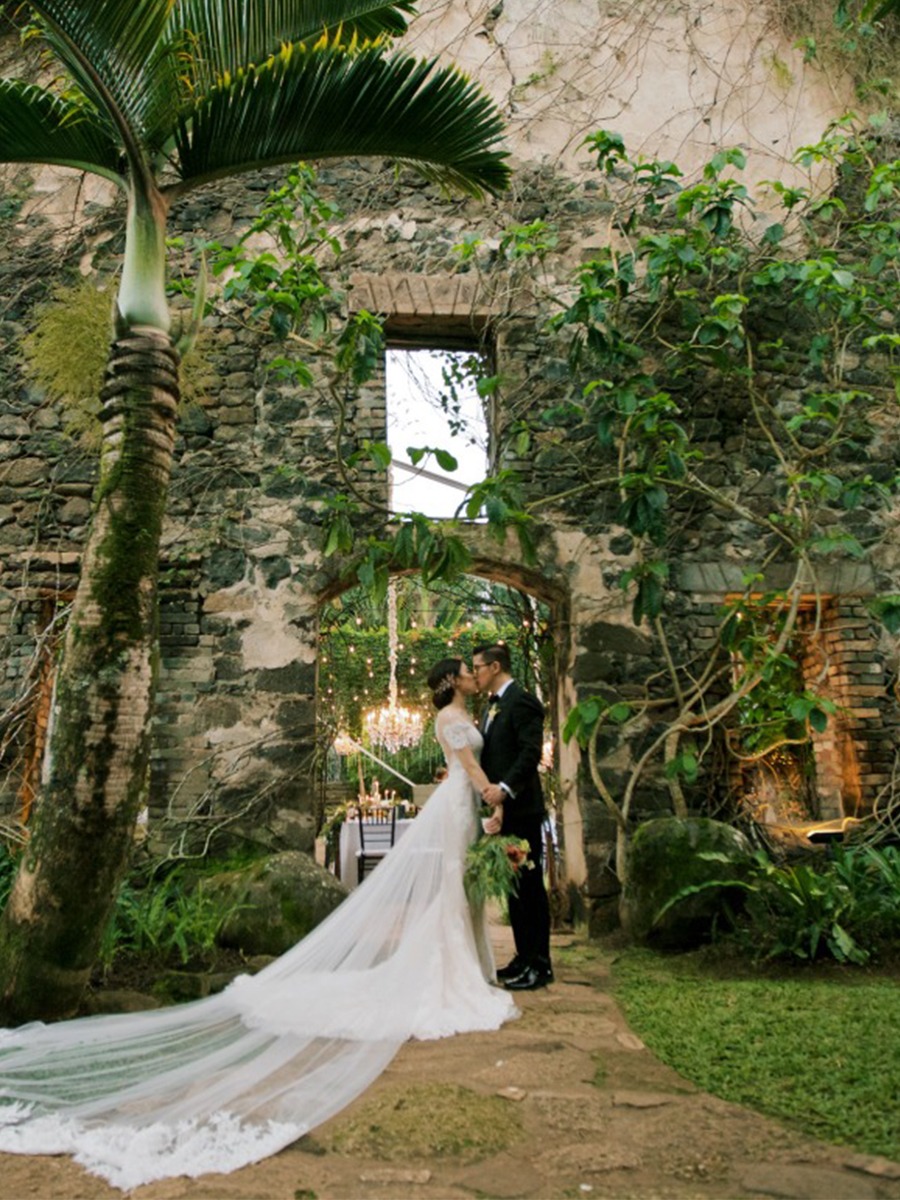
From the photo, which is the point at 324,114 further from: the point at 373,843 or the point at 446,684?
the point at 373,843

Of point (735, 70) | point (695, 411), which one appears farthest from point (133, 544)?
point (735, 70)

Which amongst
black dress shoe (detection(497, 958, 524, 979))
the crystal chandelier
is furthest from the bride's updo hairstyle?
the crystal chandelier

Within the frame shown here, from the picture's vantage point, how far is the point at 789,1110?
2.28 meters

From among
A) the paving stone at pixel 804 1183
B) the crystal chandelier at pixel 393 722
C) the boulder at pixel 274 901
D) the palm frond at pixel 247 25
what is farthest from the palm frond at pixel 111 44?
the crystal chandelier at pixel 393 722

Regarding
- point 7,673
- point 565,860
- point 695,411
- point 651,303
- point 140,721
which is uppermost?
point 651,303

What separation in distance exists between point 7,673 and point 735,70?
6.41 m

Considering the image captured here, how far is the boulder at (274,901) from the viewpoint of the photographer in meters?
3.94

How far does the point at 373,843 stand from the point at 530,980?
344 cm

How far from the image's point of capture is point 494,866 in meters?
3.58

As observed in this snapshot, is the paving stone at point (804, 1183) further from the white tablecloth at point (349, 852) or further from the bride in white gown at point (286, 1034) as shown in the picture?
the white tablecloth at point (349, 852)

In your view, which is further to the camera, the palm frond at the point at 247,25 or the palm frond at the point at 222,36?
the palm frond at the point at 247,25

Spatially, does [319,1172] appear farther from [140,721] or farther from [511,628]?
[511,628]

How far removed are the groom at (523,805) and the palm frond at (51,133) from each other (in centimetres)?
277

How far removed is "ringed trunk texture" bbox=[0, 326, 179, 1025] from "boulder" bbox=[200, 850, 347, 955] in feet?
3.42
